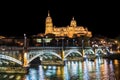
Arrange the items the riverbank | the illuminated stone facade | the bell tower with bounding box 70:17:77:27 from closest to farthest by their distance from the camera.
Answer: the riverbank → the illuminated stone facade → the bell tower with bounding box 70:17:77:27

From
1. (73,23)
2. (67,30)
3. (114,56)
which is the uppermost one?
(73,23)

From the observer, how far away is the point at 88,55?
254ft

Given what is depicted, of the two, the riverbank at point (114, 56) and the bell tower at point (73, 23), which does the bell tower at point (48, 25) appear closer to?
the bell tower at point (73, 23)

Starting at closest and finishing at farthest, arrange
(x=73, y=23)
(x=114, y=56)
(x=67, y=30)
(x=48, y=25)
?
(x=114, y=56)
(x=48, y=25)
(x=67, y=30)
(x=73, y=23)

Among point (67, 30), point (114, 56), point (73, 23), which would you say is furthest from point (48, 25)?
point (114, 56)

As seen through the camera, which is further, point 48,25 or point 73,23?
point 73,23

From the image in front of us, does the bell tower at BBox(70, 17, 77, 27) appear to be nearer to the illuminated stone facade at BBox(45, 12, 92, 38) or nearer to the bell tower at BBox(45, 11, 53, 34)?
the illuminated stone facade at BBox(45, 12, 92, 38)

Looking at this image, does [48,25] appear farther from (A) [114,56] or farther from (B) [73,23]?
(A) [114,56]

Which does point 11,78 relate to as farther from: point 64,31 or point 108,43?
point 64,31

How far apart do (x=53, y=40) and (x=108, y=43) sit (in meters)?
18.4

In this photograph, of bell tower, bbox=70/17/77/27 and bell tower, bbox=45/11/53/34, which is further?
bell tower, bbox=70/17/77/27

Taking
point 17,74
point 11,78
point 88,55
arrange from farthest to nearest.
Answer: point 88,55 < point 17,74 < point 11,78

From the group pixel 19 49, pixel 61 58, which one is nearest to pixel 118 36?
pixel 61 58

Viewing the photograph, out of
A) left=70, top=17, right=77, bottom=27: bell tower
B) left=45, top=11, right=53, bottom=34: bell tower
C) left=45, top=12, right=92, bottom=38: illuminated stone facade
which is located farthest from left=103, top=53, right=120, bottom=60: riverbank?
left=70, top=17, right=77, bottom=27: bell tower
